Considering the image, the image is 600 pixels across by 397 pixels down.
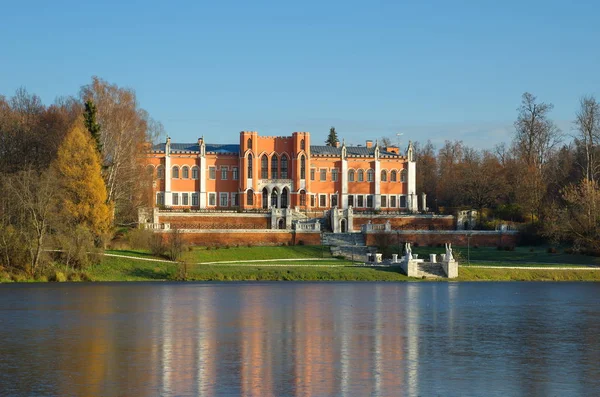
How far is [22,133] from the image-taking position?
216 ft

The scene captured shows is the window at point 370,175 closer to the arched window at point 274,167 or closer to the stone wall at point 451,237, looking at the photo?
the arched window at point 274,167

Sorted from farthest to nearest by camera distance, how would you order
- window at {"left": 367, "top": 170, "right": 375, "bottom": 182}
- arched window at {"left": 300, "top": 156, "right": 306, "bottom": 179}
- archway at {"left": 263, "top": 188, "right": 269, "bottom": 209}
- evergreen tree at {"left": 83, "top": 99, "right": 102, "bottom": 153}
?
1. window at {"left": 367, "top": 170, "right": 375, "bottom": 182}
2. arched window at {"left": 300, "top": 156, "right": 306, "bottom": 179}
3. archway at {"left": 263, "top": 188, "right": 269, "bottom": 209}
4. evergreen tree at {"left": 83, "top": 99, "right": 102, "bottom": 153}

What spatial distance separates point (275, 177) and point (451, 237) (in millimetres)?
20666

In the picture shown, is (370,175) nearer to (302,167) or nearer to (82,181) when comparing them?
(302,167)

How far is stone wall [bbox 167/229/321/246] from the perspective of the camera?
74.2 metres

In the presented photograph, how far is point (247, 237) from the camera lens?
245 ft

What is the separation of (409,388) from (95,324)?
1450 cm

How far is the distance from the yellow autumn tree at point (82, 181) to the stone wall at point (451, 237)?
84.8ft

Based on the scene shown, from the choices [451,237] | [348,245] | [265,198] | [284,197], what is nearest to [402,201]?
[284,197]

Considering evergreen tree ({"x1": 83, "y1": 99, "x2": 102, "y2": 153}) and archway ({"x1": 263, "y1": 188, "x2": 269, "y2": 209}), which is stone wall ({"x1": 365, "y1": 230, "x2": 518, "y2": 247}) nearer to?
archway ({"x1": 263, "y1": 188, "x2": 269, "y2": 209})

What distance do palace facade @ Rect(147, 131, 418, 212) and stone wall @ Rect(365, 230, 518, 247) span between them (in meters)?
14.4

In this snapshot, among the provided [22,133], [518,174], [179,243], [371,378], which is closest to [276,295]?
[179,243]

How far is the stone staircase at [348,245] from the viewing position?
6900cm

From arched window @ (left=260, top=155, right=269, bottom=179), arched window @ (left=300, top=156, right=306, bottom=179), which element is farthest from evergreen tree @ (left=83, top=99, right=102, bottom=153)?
arched window @ (left=300, top=156, right=306, bottom=179)
